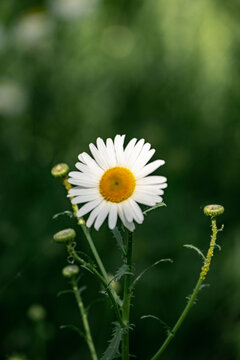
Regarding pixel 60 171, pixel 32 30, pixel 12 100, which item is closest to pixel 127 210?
pixel 60 171

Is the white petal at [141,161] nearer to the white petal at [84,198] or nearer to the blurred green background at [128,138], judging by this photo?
the white petal at [84,198]

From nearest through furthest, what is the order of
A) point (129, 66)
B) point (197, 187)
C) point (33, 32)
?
point (197, 187) → point (129, 66) → point (33, 32)

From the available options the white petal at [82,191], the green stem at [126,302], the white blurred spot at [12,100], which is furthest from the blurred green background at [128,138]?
the white petal at [82,191]

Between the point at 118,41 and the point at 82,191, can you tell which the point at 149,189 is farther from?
the point at 118,41

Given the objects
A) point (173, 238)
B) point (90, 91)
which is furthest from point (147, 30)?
point (173, 238)

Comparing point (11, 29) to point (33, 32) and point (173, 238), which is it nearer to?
point (33, 32)

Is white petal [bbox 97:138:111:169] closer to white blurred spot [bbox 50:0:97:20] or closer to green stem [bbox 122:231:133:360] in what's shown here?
green stem [bbox 122:231:133:360]
